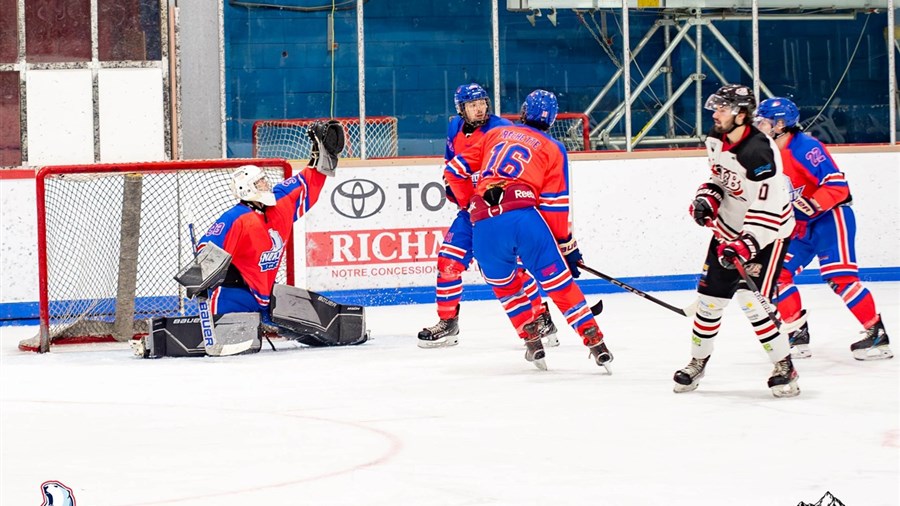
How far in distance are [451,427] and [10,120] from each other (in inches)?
229

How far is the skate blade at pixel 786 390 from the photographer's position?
4426 millimetres

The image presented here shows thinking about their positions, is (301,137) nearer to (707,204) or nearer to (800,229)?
(800,229)

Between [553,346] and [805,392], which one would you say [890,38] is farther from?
[805,392]

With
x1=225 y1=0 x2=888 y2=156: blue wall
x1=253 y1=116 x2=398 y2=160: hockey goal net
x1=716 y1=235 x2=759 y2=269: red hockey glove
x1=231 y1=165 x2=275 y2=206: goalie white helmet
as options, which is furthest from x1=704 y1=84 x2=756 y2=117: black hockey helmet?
x1=225 y1=0 x2=888 y2=156: blue wall

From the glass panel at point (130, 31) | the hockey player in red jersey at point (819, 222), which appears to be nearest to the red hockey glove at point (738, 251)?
the hockey player in red jersey at point (819, 222)

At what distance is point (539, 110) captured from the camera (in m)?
5.36

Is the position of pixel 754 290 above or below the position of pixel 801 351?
above

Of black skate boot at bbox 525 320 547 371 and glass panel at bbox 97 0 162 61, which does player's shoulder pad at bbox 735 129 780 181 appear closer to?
black skate boot at bbox 525 320 547 371

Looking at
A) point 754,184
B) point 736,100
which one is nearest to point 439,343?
point 754,184

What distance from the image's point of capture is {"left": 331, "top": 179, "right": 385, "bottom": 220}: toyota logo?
827 cm

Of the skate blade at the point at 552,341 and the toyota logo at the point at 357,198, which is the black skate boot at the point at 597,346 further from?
the toyota logo at the point at 357,198

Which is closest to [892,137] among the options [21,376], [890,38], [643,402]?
[890,38]

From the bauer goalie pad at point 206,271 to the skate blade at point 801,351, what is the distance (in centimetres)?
249

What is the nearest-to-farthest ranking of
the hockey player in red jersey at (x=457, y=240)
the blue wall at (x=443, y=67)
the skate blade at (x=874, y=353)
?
the skate blade at (x=874, y=353) < the hockey player in red jersey at (x=457, y=240) < the blue wall at (x=443, y=67)
